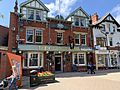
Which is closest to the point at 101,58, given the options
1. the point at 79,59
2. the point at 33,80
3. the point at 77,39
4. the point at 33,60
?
the point at 79,59

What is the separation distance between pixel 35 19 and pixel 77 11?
7435 millimetres

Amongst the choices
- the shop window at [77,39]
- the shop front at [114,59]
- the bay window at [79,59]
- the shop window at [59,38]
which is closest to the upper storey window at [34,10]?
the shop window at [59,38]

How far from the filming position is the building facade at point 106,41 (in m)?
27.5

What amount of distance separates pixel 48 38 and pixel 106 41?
11.3 m

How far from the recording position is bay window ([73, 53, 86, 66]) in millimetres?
24769

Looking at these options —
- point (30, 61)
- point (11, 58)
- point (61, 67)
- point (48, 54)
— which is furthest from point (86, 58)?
point (11, 58)

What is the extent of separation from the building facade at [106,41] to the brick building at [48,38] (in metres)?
1.84

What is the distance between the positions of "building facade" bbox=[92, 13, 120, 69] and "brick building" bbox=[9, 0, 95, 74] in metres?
1.84

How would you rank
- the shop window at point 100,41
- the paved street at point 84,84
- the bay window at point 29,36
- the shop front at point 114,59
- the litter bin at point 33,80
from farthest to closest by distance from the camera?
the shop front at point 114,59, the shop window at point 100,41, the bay window at point 29,36, the litter bin at point 33,80, the paved street at point 84,84

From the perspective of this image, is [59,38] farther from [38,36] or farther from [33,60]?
[33,60]

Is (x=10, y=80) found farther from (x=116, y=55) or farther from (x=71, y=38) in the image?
(x=116, y=55)

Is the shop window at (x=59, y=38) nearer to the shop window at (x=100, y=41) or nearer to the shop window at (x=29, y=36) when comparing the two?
the shop window at (x=29, y=36)

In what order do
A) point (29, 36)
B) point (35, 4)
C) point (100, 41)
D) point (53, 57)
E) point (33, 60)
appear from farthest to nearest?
point (100, 41), point (53, 57), point (35, 4), point (29, 36), point (33, 60)

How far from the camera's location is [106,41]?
94.3ft
